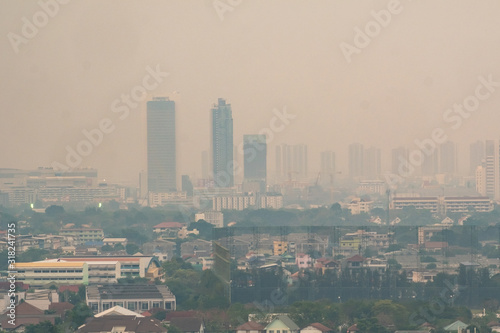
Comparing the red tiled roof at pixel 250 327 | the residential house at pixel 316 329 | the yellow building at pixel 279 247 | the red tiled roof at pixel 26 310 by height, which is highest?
the yellow building at pixel 279 247

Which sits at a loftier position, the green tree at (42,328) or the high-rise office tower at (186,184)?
the high-rise office tower at (186,184)

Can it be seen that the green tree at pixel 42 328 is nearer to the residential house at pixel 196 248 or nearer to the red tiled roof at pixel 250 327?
the red tiled roof at pixel 250 327

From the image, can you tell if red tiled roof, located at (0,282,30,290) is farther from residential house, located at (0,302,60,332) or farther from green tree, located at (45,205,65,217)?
green tree, located at (45,205,65,217)

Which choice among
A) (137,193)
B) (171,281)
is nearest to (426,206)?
(137,193)

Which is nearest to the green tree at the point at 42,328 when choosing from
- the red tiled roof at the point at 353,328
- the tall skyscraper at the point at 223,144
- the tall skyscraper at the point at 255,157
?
the red tiled roof at the point at 353,328

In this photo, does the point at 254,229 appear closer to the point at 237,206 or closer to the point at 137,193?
the point at 237,206

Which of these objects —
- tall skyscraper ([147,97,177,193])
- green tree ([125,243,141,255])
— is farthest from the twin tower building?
green tree ([125,243,141,255])

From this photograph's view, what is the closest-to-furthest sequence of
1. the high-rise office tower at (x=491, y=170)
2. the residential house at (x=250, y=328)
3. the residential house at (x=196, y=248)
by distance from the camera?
the residential house at (x=250, y=328) → the residential house at (x=196, y=248) → the high-rise office tower at (x=491, y=170)

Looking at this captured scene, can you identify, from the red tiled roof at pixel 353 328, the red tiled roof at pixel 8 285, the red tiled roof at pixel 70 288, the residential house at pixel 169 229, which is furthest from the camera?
the residential house at pixel 169 229

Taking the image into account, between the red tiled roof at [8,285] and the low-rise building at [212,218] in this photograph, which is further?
the low-rise building at [212,218]
